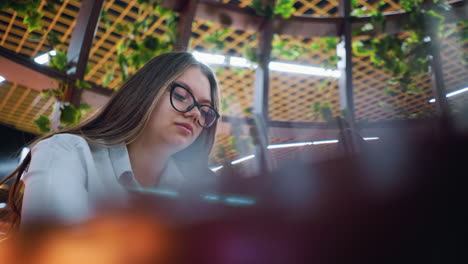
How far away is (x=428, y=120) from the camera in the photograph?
186 mm

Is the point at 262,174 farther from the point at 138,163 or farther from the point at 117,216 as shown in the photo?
the point at 138,163

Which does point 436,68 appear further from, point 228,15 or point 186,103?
point 186,103

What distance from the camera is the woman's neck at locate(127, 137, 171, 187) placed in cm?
114

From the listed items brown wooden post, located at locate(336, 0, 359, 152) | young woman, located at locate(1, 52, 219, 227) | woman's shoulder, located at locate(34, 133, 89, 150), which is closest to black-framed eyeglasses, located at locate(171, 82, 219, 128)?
young woman, located at locate(1, 52, 219, 227)

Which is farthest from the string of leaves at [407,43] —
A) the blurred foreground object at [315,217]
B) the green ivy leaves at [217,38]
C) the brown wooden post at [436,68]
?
the blurred foreground object at [315,217]

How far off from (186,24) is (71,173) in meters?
1.62

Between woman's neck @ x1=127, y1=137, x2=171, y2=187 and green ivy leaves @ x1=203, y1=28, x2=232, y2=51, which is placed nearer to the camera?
woman's neck @ x1=127, y1=137, x2=171, y2=187

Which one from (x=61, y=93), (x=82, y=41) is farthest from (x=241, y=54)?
(x=61, y=93)

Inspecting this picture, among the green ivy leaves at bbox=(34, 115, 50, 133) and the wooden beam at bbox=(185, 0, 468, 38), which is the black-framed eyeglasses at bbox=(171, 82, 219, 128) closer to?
the green ivy leaves at bbox=(34, 115, 50, 133)

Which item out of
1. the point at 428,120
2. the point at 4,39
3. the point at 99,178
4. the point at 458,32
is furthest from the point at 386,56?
the point at 4,39

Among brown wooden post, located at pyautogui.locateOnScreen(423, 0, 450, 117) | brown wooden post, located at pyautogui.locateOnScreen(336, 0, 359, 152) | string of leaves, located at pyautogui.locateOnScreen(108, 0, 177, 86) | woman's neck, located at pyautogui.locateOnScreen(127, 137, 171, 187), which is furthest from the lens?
brown wooden post, located at pyautogui.locateOnScreen(336, 0, 359, 152)

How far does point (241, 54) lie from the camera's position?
300 cm

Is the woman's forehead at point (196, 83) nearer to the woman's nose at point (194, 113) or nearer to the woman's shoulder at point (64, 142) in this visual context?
the woman's nose at point (194, 113)

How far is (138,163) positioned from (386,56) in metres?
2.23
